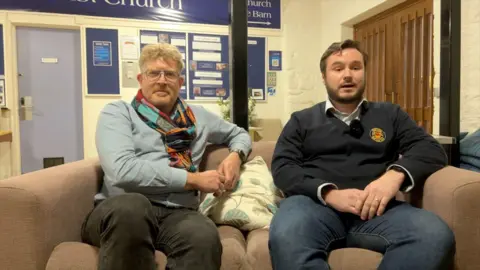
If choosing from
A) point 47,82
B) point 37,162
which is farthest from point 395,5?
point 37,162

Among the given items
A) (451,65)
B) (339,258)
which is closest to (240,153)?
(339,258)

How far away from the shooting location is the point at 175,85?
1606mm

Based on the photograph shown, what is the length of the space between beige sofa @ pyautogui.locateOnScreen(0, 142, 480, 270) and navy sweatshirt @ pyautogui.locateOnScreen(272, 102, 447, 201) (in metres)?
0.11

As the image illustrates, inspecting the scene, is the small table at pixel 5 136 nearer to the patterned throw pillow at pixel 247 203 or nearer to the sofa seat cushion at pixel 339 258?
the patterned throw pillow at pixel 247 203

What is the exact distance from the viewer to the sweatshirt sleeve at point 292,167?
4.58ft

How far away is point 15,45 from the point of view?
4.20m

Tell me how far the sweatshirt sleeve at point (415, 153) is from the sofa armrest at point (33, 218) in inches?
45.5

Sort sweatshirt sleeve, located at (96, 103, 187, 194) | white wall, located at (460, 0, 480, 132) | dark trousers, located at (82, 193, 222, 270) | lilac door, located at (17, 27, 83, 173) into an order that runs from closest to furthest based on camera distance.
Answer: dark trousers, located at (82, 193, 222, 270), sweatshirt sleeve, located at (96, 103, 187, 194), white wall, located at (460, 0, 480, 132), lilac door, located at (17, 27, 83, 173)

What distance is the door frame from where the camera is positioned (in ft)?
13.5

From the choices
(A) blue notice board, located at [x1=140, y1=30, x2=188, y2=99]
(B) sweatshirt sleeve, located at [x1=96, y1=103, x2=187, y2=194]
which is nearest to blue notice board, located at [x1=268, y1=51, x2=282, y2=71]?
(A) blue notice board, located at [x1=140, y1=30, x2=188, y2=99]

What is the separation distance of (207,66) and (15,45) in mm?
2081

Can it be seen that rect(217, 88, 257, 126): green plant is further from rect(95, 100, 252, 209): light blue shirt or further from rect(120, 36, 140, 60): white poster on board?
rect(95, 100, 252, 209): light blue shirt

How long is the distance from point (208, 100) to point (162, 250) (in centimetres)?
359

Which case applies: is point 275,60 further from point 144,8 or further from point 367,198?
point 367,198
